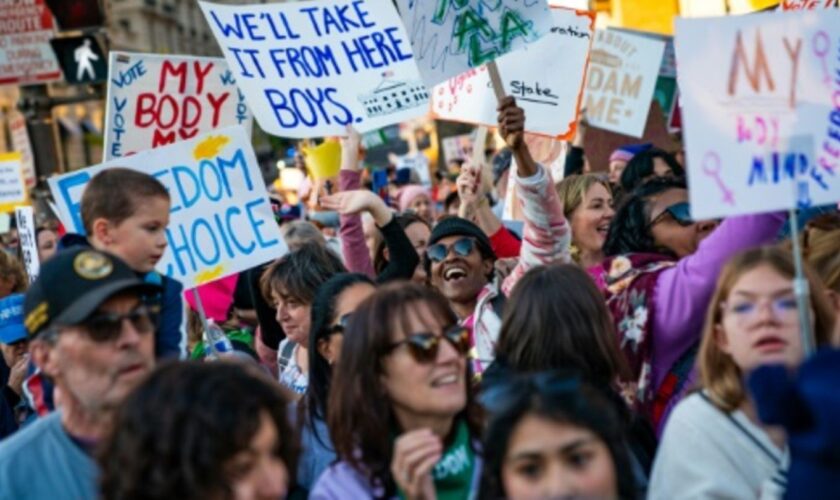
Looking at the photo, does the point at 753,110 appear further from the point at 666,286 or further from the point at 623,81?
the point at 623,81

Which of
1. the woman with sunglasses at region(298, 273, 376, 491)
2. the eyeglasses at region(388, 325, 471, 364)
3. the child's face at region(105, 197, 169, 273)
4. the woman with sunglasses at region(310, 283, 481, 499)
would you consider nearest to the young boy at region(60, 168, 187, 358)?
the child's face at region(105, 197, 169, 273)

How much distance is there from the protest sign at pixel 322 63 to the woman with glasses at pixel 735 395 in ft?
12.0

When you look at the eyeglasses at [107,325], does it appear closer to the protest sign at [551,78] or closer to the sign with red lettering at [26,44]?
the protest sign at [551,78]

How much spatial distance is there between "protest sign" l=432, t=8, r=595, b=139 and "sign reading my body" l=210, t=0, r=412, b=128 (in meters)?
0.44

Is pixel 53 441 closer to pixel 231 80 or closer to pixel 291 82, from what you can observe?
pixel 291 82

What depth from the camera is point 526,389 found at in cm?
337

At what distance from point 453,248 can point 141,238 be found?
165 cm

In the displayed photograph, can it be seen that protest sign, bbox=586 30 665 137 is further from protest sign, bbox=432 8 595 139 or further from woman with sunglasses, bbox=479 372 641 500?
woman with sunglasses, bbox=479 372 641 500

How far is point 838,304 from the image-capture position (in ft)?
15.5

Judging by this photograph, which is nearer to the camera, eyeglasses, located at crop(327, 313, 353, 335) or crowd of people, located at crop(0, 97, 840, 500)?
crowd of people, located at crop(0, 97, 840, 500)

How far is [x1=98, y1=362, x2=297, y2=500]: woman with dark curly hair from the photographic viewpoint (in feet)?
9.80

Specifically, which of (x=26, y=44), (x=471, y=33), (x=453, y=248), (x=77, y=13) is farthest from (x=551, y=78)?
(x=26, y=44)

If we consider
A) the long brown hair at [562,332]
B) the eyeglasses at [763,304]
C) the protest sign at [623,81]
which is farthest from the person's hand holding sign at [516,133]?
the protest sign at [623,81]

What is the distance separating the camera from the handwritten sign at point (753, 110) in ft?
13.1
